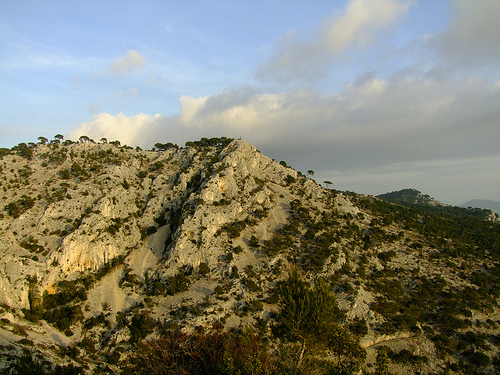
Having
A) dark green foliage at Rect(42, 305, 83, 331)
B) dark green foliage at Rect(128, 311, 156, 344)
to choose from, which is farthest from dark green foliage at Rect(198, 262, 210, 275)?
dark green foliage at Rect(42, 305, 83, 331)

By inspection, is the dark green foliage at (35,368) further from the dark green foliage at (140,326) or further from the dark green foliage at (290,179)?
the dark green foliage at (290,179)

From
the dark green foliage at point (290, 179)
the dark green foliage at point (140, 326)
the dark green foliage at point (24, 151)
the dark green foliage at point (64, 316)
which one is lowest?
the dark green foliage at point (140, 326)

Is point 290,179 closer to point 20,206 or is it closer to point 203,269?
point 203,269

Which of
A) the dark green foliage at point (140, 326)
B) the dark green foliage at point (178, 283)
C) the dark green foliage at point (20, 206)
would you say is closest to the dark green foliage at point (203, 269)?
the dark green foliage at point (178, 283)

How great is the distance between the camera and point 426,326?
52281mm

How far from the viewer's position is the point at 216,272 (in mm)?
61594

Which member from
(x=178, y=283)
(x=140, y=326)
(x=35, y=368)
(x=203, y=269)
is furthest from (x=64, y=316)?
(x=35, y=368)

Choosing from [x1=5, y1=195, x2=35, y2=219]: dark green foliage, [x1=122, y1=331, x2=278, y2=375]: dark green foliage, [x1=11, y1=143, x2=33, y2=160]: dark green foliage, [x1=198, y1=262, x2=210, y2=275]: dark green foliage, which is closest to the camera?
[x1=122, y1=331, x2=278, y2=375]: dark green foliage

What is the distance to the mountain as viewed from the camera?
33938 mm

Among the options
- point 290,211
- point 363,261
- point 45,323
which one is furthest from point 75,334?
point 363,261

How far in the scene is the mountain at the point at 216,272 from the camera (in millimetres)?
33938

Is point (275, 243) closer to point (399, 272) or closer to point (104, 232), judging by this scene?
point (399, 272)

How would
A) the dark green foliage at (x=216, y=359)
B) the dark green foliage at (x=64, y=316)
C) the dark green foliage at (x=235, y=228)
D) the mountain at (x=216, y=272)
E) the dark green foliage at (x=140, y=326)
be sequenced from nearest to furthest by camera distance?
1. the dark green foliage at (x=216, y=359)
2. the mountain at (x=216, y=272)
3. the dark green foliage at (x=140, y=326)
4. the dark green foliage at (x=64, y=316)
5. the dark green foliage at (x=235, y=228)

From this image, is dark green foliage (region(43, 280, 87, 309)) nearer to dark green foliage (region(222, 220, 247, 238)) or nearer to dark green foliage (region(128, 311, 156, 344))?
dark green foliage (region(128, 311, 156, 344))
